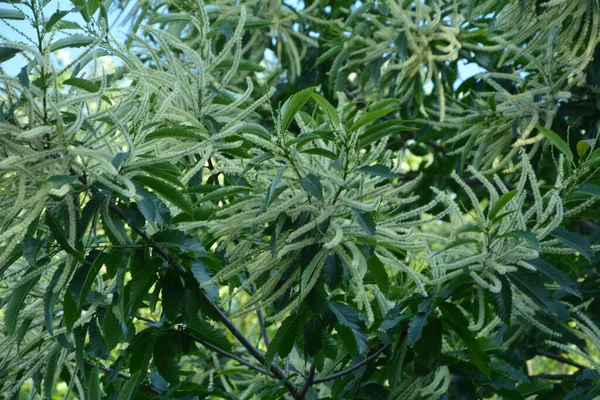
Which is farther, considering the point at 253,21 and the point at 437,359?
the point at 253,21

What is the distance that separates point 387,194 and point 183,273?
597 millimetres

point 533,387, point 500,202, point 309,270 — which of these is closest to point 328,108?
point 309,270

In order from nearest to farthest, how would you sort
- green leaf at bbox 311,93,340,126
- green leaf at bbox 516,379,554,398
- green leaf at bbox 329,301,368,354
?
green leaf at bbox 311,93,340,126 < green leaf at bbox 329,301,368,354 < green leaf at bbox 516,379,554,398

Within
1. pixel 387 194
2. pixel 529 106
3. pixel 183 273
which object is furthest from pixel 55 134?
pixel 529 106

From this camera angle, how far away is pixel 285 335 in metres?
2.47

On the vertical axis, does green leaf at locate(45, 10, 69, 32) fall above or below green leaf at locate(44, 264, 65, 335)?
above

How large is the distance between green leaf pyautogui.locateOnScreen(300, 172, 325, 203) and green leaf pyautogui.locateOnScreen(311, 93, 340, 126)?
13 cm

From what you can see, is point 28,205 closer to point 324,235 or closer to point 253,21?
point 324,235

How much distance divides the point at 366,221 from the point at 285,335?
1.80 feet

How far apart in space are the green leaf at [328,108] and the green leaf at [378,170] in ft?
0.42

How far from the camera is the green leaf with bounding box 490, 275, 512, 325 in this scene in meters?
2.37

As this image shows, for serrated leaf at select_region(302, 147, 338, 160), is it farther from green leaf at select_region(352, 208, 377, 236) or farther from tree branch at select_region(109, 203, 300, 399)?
tree branch at select_region(109, 203, 300, 399)

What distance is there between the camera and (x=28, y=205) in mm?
2023

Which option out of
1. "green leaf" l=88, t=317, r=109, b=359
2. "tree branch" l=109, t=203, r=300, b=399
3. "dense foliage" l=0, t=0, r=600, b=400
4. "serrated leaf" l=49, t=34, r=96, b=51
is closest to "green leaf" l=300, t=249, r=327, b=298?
"dense foliage" l=0, t=0, r=600, b=400
